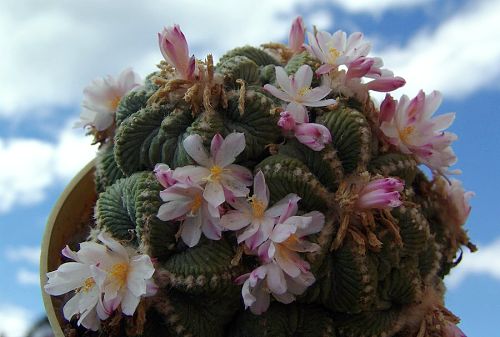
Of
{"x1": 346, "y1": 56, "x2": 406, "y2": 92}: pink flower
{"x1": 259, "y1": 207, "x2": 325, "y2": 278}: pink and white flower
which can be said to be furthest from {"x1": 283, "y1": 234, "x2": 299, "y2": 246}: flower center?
{"x1": 346, "y1": 56, "x2": 406, "y2": 92}: pink flower

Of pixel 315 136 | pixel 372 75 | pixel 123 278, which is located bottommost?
pixel 123 278

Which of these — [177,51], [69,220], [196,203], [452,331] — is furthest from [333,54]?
[69,220]

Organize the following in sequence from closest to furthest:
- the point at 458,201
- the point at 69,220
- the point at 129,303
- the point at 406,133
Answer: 1. the point at 129,303
2. the point at 406,133
3. the point at 458,201
4. the point at 69,220

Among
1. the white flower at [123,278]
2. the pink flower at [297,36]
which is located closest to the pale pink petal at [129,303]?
the white flower at [123,278]

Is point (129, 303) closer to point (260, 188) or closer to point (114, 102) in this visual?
point (260, 188)

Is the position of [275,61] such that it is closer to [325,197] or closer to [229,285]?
[325,197]

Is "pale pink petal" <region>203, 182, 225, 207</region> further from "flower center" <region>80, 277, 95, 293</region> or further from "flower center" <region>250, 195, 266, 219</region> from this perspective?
"flower center" <region>80, 277, 95, 293</region>

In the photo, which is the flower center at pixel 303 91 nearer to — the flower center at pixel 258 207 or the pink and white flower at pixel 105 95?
the flower center at pixel 258 207

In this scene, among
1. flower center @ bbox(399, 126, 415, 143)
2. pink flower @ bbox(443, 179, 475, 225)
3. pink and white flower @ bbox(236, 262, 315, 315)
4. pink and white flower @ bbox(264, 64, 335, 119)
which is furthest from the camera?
pink flower @ bbox(443, 179, 475, 225)
